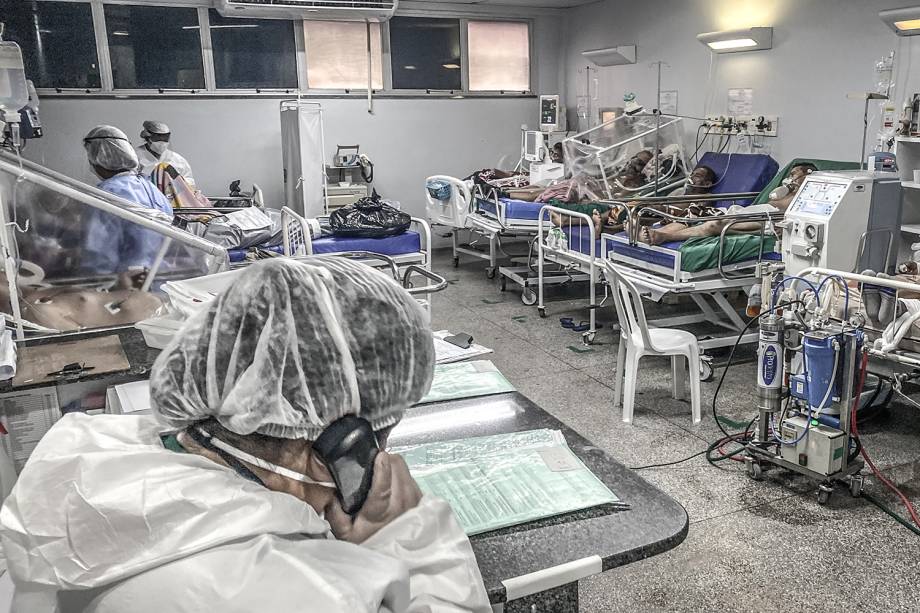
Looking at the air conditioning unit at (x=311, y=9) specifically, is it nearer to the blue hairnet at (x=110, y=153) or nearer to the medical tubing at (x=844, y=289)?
the blue hairnet at (x=110, y=153)

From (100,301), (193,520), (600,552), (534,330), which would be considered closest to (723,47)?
(534,330)

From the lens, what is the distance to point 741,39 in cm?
592

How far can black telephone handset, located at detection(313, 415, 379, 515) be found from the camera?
3.16 feet

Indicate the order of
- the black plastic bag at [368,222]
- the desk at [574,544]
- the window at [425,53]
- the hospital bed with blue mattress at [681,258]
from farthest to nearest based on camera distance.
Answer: the window at [425,53], the black plastic bag at [368,222], the hospital bed with blue mattress at [681,258], the desk at [574,544]

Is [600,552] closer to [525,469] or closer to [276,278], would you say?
[525,469]

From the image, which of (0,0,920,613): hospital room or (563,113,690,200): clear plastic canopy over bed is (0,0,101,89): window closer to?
(0,0,920,613): hospital room

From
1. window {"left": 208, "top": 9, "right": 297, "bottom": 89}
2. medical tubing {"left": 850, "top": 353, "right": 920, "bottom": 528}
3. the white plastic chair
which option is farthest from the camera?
window {"left": 208, "top": 9, "right": 297, "bottom": 89}

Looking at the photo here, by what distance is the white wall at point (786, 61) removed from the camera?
17.5 ft

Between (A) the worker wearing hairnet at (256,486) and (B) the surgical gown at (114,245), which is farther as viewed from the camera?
(B) the surgical gown at (114,245)

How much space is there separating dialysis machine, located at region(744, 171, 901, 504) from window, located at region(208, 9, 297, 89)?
19.7ft

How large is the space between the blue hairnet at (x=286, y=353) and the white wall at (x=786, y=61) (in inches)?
210

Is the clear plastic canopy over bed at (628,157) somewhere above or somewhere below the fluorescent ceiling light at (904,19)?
below

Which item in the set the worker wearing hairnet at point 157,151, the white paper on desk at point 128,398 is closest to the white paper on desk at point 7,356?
the white paper on desk at point 128,398

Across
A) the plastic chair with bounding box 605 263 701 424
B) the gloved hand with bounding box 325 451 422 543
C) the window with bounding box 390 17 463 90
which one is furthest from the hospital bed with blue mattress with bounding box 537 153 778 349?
the window with bounding box 390 17 463 90
